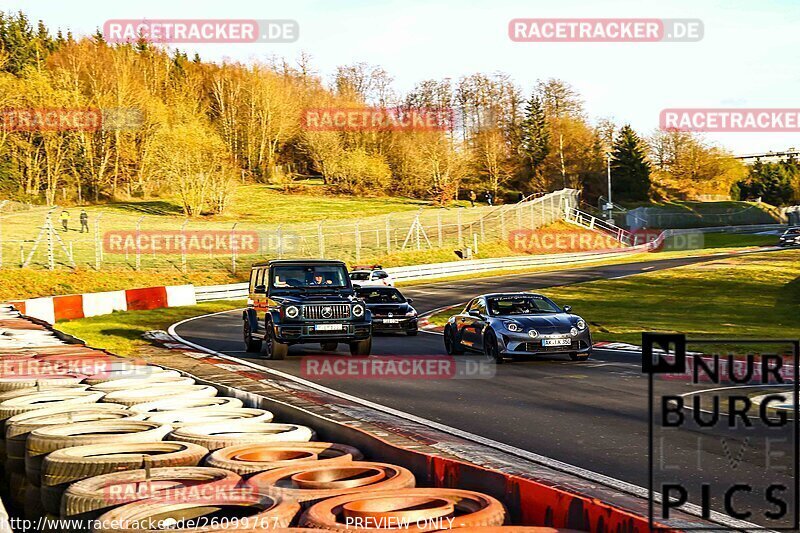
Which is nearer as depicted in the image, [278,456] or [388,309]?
[278,456]

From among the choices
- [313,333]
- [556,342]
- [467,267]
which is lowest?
[467,267]

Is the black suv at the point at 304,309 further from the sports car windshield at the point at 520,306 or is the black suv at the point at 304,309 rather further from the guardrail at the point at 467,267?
the guardrail at the point at 467,267

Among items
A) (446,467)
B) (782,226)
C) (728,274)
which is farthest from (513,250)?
(446,467)

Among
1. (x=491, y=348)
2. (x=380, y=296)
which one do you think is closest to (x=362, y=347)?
(x=491, y=348)

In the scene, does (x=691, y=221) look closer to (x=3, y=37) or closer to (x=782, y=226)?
(x=782, y=226)

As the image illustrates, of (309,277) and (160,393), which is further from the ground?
(309,277)

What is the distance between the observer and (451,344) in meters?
20.4

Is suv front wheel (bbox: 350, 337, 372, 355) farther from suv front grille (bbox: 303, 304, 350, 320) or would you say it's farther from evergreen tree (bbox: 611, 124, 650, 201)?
evergreen tree (bbox: 611, 124, 650, 201)

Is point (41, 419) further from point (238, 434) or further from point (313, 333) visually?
point (313, 333)

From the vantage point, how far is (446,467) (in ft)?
19.4

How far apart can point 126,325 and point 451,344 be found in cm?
1297

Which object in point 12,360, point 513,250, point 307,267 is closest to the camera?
point 12,360

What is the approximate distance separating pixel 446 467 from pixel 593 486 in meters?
0.90

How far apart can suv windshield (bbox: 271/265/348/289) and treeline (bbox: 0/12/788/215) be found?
51668 mm
